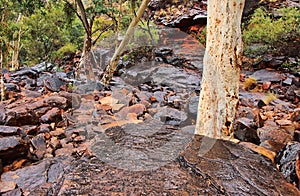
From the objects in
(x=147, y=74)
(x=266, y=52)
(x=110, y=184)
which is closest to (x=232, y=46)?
(x=110, y=184)

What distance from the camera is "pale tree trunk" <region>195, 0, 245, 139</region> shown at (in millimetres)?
3129

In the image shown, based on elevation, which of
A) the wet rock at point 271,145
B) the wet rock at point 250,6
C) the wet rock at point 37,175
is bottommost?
the wet rock at point 271,145

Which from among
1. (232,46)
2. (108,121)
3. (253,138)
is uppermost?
(232,46)

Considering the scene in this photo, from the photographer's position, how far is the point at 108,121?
14.0 feet

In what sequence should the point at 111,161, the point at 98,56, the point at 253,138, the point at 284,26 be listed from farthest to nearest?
the point at 98,56 → the point at 284,26 → the point at 253,138 → the point at 111,161

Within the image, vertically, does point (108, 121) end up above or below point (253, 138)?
above

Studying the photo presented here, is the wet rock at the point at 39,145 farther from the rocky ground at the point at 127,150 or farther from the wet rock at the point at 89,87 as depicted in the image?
the wet rock at the point at 89,87

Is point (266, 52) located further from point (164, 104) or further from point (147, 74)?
point (164, 104)

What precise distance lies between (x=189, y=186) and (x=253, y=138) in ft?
9.25

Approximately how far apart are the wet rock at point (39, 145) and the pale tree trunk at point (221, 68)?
2.11 metres

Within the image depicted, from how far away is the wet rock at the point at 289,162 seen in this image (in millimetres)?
2260

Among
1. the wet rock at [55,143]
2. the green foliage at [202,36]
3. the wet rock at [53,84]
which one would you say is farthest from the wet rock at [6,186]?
the green foliage at [202,36]

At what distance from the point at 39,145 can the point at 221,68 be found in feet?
8.59

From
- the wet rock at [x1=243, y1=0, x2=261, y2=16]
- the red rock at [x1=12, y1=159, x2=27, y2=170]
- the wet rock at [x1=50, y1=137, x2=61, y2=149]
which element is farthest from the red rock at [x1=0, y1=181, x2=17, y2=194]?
the wet rock at [x1=243, y1=0, x2=261, y2=16]
